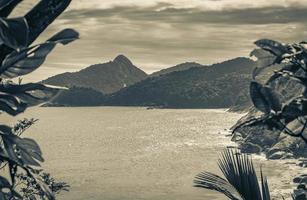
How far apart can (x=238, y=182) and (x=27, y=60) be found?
2.01 m

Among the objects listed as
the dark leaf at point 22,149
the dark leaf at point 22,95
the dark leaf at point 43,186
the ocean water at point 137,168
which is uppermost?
the dark leaf at point 22,95

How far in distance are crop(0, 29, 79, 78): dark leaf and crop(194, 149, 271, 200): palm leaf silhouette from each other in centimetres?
178

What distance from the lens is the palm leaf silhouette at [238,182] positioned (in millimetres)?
4195

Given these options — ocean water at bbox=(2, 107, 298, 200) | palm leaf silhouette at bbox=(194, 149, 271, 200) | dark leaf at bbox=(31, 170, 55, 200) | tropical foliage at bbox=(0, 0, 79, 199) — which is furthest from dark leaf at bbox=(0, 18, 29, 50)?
ocean water at bbox=(2, 107, 298, 200)

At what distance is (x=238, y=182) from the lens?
4.27m

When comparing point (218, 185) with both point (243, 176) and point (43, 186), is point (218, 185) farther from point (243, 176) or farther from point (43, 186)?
point (43, 186)

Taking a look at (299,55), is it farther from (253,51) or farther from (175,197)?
(175,197)

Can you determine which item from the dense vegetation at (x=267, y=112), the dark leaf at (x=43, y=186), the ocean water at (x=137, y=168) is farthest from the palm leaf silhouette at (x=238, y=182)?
the ocean water at (x=137, y=168)

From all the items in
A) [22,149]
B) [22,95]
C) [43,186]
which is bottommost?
[43,186]

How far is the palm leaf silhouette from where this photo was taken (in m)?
4.20

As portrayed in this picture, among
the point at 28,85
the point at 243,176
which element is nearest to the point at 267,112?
the point at 243,176

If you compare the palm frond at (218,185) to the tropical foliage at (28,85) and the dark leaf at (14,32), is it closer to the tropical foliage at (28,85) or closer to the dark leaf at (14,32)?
the tropical foliage at (28,85)

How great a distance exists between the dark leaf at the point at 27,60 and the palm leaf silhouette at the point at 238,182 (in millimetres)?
1778

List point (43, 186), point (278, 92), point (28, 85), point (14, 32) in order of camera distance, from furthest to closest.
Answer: point (278, 92), point (28, 85), point (43, 186), point (14, 32)
